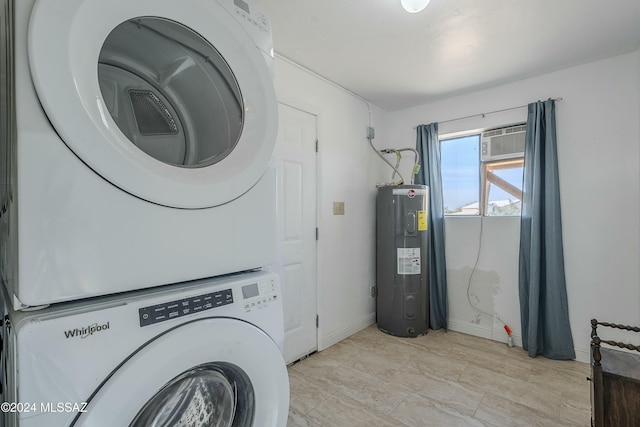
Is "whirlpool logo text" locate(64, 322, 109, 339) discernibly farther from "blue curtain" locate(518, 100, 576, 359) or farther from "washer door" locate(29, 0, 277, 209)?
"blue curtain" locate(518, 100, 576, 359)

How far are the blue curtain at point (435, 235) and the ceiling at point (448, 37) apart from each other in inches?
24.4

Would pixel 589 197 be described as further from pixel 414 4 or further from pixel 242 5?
pixel 242 5

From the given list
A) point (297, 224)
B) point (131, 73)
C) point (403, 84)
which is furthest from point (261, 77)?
point (403, 84)

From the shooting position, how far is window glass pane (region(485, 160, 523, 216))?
8.55 feet

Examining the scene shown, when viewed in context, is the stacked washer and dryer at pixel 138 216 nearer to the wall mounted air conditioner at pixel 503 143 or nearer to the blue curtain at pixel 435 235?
the blue curtain at pixel 435 235

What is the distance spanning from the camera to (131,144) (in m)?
0.62

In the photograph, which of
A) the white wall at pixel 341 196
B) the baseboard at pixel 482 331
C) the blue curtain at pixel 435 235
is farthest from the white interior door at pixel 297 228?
the baseboard at pixel 482 331

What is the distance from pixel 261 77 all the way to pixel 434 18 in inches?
54.7

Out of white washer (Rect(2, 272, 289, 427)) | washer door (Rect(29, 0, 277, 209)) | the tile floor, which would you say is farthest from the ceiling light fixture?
the tile floor

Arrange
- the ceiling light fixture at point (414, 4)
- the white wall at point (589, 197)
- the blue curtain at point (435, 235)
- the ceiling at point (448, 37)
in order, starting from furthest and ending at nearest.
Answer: the blue curtain at point (435, 235)
the white wall at point (589, 197)
the ceiling at point (448, 37)
the ceiling light fixture at point (414, 4)

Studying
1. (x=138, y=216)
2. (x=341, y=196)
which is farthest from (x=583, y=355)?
(x=138, y=216)

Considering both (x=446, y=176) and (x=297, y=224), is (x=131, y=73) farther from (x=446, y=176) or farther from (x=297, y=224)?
(x=446, y=176)

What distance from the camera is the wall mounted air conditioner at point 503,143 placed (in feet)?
8.41

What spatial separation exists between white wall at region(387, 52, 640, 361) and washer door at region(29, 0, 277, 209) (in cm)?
256
